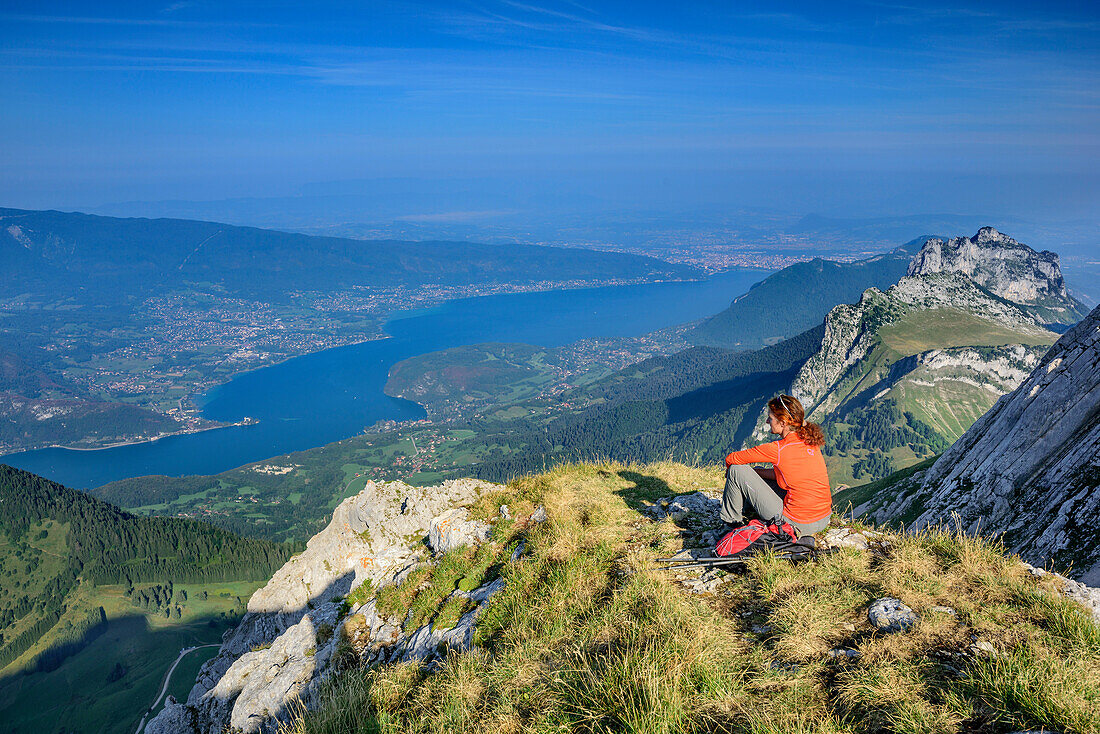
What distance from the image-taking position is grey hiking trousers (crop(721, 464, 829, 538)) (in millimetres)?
9203

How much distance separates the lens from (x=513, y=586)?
8.73m

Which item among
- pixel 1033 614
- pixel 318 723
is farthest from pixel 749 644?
pixel 318 723

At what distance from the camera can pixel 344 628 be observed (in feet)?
34.8

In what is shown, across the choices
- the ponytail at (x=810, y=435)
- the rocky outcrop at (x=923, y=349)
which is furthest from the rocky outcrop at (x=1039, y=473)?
the rocky outcrop at (x=923, y=349)

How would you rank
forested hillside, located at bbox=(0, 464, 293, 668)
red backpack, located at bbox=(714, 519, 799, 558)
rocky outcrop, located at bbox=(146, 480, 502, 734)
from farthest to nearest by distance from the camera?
forested hillside, located at bbox=(0, 464, 293, 668) < rocky outcrop, located at bbox=(146, 480, 502, 734) < red backpack, located at bbox=(714, 519, 799, 558)

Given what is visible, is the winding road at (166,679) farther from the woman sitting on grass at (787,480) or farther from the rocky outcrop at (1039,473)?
the rocky outcrop at (1039,473)

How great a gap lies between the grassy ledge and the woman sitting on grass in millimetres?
989

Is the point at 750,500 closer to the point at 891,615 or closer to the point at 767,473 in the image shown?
the point at 767,473

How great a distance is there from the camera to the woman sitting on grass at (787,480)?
30.1 feet

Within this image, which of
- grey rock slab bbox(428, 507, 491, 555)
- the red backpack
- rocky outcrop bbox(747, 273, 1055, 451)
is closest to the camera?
the red backpack

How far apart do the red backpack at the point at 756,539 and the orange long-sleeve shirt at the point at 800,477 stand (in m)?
0.36

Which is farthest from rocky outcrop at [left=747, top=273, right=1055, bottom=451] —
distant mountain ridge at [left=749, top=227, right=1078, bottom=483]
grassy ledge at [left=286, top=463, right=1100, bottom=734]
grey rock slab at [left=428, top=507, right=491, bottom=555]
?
grassy ledge at [left=286, top=463, right=1100, bottom=734]

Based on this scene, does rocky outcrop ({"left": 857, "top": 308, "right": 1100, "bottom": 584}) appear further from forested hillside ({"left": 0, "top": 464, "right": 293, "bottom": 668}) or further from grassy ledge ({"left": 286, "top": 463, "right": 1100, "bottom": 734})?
forested hillside ({"left": 0, "top": 464, "right": 293, "bottom": 668})

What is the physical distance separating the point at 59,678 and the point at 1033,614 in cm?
11166
